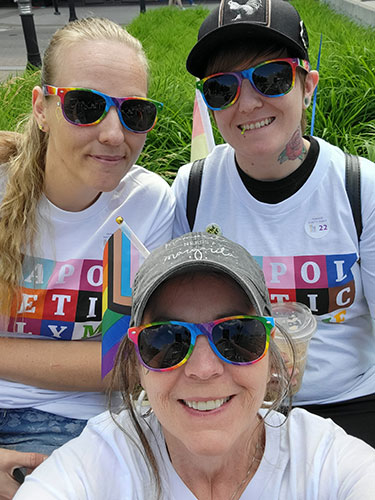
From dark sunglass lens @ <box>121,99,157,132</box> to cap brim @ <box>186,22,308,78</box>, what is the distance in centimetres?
26

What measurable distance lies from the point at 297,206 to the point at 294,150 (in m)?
0.24

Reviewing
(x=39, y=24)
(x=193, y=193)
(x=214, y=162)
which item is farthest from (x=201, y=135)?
(x=39, y=24)

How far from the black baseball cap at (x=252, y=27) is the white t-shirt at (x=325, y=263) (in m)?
0.50

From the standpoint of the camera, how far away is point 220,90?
228cm

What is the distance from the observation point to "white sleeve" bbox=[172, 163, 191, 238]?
8.59 feet

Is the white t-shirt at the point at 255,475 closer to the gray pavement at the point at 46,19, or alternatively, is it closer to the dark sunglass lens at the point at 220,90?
the dark sunglass lens at the point at 220,90

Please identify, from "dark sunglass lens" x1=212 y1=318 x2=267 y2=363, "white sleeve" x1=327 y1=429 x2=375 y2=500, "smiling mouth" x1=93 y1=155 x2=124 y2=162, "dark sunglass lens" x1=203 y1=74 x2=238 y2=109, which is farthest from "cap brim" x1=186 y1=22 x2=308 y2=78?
"white sleeve" x1=327 y1=429 x2=375 y2=500

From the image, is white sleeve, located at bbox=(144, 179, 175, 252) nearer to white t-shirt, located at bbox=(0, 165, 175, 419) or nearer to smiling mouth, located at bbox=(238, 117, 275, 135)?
white t-shirt, located at bbox=(0, 165, 175, 419)

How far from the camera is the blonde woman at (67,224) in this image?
2326 millimetres

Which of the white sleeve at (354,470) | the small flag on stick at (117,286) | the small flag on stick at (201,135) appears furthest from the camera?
the small flag on stick at (201,135)

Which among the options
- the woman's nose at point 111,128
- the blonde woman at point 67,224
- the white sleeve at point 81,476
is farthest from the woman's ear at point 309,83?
the white sleeve at point 81,476

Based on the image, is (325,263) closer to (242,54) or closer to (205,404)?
(242,54)

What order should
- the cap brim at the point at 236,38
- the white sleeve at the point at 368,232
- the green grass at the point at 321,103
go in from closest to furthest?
the cap brim at the point at 236,38 < the white sleeve at the point at 368,232 < the green grass at the point at 321,103

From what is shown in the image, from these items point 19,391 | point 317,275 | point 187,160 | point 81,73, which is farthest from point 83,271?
point 187,160
